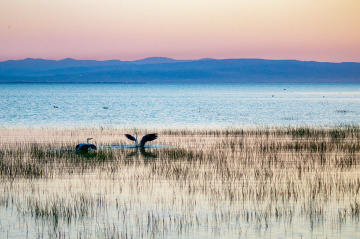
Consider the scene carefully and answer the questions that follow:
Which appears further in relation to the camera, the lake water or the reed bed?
the lake water

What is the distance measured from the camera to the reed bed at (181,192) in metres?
11.1

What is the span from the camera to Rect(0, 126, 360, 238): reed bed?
1111cm

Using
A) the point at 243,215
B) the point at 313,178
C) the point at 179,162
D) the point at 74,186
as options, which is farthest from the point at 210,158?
the point at 243,215

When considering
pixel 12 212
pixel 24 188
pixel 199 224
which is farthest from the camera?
pixel 24 188

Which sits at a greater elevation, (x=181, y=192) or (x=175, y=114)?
(x=181, y=192)

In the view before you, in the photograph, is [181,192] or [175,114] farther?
[175,114]

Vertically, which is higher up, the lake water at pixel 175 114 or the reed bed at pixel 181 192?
the reed bed at pixel 181 192

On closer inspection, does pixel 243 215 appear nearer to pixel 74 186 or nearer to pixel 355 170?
pixel 74 186

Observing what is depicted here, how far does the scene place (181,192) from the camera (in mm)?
14125

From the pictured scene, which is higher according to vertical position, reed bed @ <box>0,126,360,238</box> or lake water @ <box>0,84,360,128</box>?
reed bed @ <box>0,126,360,238</box>

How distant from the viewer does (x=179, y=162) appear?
19109 mm

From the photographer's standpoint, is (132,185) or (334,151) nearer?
(132,185)

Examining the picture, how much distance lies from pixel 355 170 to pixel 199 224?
7.97m

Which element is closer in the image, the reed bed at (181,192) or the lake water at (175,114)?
the reed bed at (181,192)
